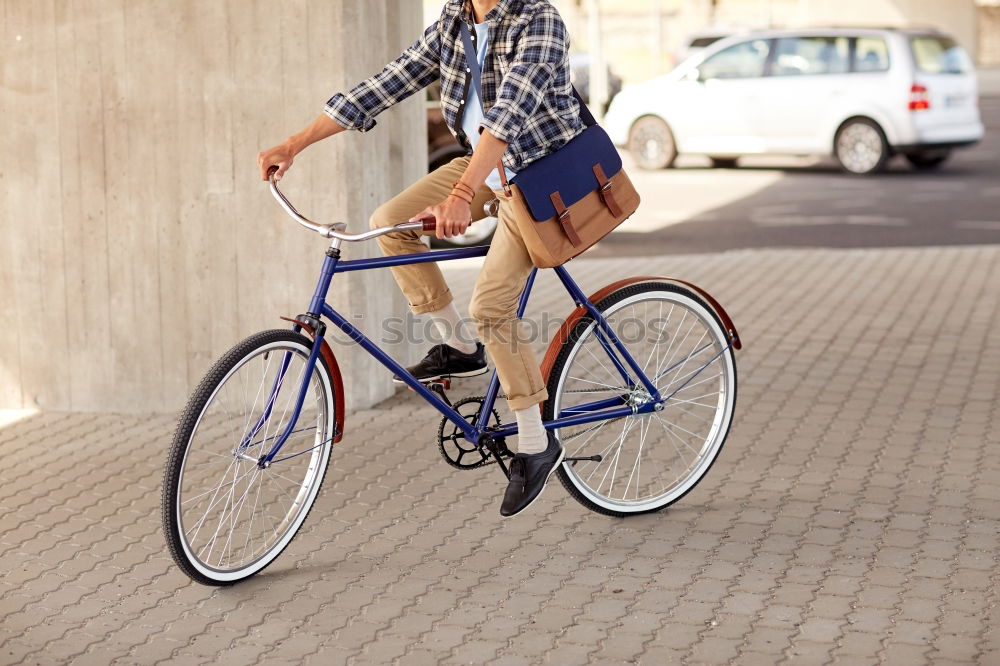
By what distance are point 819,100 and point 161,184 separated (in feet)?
40.3

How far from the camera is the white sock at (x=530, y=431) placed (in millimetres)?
4512

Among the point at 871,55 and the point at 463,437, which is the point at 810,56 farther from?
the point at 463,437

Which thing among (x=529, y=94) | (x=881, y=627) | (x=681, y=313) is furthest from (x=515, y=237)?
(x=881, y=627)

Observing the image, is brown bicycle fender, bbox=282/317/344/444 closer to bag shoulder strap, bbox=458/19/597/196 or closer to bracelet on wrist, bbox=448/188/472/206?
bracelet on wrist, bbox=448/188/472/206

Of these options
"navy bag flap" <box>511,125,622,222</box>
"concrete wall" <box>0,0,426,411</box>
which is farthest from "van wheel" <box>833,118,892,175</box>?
"navy bag flap" <box>511,125,622,222</box>

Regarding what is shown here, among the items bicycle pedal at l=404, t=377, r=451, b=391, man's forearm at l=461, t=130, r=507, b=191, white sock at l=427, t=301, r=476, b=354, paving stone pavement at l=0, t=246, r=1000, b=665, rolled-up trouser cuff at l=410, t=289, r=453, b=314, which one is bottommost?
paving stone pavement at l=0, t=246, r=1000, b=665

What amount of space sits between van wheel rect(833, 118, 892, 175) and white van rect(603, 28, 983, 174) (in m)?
0.01

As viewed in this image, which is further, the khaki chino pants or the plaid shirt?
the khaki chino pants

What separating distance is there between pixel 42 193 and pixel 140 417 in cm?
114

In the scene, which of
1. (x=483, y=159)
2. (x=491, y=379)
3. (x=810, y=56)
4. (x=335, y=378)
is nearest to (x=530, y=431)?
(x=491, y=379)

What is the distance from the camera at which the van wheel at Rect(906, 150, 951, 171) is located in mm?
17812

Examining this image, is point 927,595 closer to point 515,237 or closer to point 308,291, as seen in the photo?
point 515,237

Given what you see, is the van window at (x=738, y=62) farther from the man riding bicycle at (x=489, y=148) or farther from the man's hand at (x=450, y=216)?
the man's hand at (x=450, y=216)

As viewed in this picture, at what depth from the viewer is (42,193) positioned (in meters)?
6.44
